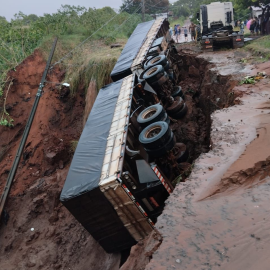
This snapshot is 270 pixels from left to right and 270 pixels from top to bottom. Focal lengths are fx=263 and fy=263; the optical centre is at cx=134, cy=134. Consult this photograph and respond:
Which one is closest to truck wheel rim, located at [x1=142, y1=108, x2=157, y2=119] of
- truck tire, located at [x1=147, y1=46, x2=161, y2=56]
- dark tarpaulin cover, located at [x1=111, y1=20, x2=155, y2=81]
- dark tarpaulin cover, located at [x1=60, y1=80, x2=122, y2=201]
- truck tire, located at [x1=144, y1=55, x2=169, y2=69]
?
dark tarpaulin cover, located at [x1=60, y1=80, x2=122, y2=201]

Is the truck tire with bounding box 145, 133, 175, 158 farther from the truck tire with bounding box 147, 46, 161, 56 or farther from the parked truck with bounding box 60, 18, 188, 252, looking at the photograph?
the truck tire with bounding box 147, 46, 161, 56

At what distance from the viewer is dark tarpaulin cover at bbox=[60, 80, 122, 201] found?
555 centimetres

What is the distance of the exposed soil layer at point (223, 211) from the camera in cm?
324

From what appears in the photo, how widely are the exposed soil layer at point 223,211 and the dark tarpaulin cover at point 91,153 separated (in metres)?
1.84

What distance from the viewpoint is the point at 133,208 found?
5.77 meters

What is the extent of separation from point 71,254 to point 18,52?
1491cm

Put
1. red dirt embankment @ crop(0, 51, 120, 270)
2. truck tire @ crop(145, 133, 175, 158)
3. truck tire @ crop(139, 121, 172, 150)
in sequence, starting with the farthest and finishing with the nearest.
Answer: red dirt embankment @ crop(0, 51, 120, 270) < truck tire @ crop(145, 133, 175, 158) < truck tire @ crop(139, 121, 172, 150)

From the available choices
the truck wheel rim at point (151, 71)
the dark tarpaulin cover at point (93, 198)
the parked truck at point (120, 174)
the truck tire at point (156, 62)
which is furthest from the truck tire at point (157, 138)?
the truck tire at point (156, 62)

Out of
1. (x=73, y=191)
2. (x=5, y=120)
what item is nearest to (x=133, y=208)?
(x=73, y=191)

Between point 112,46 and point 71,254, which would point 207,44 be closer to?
point 112,46

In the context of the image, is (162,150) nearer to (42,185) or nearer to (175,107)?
(175,107)

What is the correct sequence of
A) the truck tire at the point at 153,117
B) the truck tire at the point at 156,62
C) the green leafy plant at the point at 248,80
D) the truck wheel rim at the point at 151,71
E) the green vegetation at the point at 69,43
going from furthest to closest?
the green vegetation at the point at 69,43, the truck tire at the point at 156,62, the truck wheel rim at the point at 151,71, the green leafy plant at the point at 248,80, the truck tire at the point at 153,117

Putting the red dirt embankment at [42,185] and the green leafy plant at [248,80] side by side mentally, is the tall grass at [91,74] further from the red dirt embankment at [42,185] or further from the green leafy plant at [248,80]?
the green leafy plant at [248,80]

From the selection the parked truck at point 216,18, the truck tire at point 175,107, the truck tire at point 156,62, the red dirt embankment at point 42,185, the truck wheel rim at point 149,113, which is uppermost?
the truck tire at point 156,62
